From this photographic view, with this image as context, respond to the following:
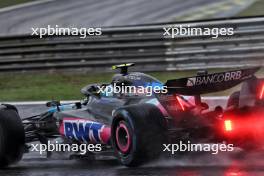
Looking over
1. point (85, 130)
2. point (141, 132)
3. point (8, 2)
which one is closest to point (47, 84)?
point (85, 130)

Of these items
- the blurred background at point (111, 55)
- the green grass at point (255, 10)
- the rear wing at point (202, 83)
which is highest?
the green grass at point (255, 10)

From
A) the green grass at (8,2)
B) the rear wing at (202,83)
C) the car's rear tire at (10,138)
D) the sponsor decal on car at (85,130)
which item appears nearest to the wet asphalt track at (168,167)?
the car's rear tire at (10,138)

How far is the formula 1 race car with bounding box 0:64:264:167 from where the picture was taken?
6766mm

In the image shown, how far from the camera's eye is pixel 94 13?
20.9 metres

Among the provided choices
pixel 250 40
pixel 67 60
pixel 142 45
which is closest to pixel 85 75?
pixel 67 60

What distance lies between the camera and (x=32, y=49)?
15.2m

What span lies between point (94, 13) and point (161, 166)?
1438 centimetres

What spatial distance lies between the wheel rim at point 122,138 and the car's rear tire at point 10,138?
1659 millimetres

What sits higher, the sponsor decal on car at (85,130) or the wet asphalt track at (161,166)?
the sponsor decal on car at (85,130)

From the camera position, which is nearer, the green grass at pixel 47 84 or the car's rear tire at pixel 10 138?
the car's rear tire at pixel 10 138

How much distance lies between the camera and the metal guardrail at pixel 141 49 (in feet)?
44.9

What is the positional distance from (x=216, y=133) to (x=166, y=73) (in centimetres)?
755

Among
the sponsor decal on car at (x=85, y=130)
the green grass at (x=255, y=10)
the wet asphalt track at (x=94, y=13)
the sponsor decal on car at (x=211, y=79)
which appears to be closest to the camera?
the sponsor decal on car at (x=211, y=79)

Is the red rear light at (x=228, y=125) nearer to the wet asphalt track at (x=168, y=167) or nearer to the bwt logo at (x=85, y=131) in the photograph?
the wet asphalt track at (x=168, y=167)
